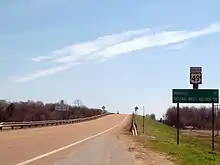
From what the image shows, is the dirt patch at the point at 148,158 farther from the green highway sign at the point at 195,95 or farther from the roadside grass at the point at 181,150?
the green highway sign at the point at 195,95

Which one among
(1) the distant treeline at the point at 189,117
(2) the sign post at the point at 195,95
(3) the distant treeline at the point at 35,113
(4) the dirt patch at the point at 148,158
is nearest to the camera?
(4) the dirt patch at the point at 148,158

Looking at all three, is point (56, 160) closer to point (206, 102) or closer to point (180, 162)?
point (180, 162)

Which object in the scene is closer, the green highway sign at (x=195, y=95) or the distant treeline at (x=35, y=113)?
the green highway sign at (x=195, y=95)

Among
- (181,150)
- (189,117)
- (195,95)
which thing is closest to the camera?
(181,150)

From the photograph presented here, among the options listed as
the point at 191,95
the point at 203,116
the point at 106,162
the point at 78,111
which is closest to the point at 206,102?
the point at 191,95

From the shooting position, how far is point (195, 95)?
3155 cm

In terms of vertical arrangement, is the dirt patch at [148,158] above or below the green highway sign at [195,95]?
below

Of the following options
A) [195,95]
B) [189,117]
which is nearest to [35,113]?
[189,117]

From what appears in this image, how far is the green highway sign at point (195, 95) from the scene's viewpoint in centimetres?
3114

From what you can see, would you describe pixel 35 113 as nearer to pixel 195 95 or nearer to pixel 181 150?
pixel 195 95

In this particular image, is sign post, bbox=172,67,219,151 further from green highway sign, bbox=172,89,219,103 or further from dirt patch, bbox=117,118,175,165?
dirt patch, bbox=117,118,175,165

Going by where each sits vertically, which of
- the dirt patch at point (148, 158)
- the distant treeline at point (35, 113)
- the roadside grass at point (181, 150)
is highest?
the distant treeline at point (35, 113)

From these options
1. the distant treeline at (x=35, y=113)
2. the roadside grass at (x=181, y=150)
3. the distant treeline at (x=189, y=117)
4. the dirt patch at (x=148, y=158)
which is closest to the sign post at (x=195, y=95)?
the roadside grass at (x=181, y=150)

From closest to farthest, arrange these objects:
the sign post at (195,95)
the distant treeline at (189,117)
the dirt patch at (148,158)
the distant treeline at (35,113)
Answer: the dirt patch at (148,158) → the sign post at (195,95) → the distant treeline at (35,113) → the distant treeline at (189,117)
